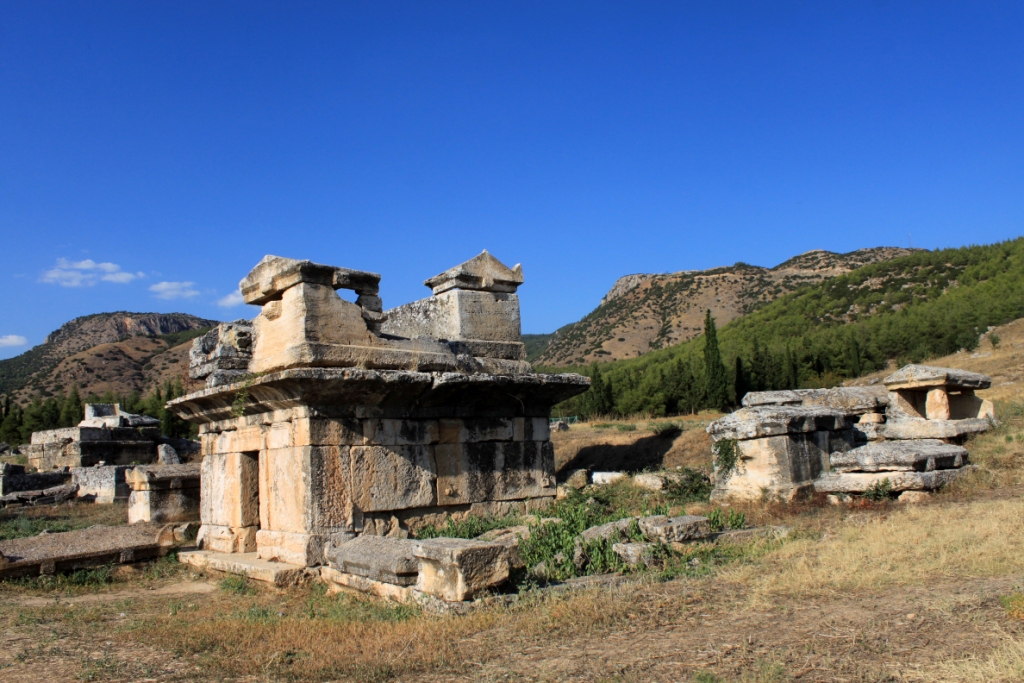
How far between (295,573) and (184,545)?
3.12m

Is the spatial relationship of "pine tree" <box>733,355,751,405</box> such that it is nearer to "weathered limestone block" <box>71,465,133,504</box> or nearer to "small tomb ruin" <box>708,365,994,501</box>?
"small tomb ruin" <box>708,365,994,501</box>

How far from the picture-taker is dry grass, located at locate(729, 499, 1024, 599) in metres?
4.99

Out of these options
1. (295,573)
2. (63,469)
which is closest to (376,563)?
(295,573)

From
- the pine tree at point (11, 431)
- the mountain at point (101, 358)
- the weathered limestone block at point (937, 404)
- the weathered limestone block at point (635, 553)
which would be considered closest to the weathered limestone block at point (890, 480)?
the weathered limestone block at point (937, 404)

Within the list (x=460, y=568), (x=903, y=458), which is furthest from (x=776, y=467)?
(x=460, y=568)

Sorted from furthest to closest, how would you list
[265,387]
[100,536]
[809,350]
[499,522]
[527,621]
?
[809,350]
[100,536]
[499,522]
[265,387]
[527,621]

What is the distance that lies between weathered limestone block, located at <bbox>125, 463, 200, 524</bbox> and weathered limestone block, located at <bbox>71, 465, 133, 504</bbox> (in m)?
4.05

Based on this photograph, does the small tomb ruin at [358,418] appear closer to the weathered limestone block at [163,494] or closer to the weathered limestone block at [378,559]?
the weathered limestone block at [378,559]

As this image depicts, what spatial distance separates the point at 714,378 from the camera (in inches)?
1179

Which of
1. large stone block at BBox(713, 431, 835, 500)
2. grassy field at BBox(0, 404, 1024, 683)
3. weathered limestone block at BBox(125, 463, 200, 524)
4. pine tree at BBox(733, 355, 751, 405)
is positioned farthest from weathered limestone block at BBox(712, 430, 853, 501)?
pine tree at BBox(733, 355, 751, 405)

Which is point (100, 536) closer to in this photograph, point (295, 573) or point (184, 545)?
point (184, 545)

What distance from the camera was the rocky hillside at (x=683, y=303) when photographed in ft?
200

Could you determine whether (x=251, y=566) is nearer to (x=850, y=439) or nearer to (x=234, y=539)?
(x=234, y=539)

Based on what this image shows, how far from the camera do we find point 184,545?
29.0 ft
